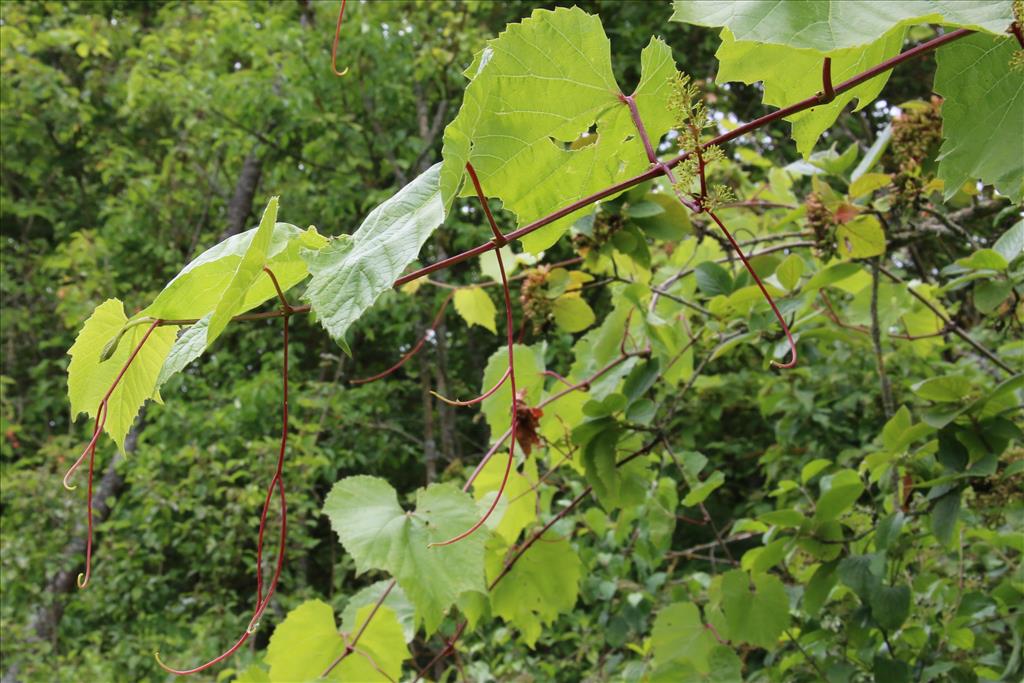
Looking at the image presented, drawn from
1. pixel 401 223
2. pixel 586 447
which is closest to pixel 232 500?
pixel 586 447

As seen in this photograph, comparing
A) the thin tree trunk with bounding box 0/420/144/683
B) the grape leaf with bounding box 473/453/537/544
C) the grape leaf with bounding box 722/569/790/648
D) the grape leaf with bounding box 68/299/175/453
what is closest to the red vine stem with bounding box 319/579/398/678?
the grape leaf with bounding box 473/453/537/544

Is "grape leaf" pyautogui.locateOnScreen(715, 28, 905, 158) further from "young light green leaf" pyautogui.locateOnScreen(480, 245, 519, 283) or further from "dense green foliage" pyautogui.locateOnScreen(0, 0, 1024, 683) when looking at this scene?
"young light green leaf" pyautogui.locateOnScreen(480, 245, 519, 283)

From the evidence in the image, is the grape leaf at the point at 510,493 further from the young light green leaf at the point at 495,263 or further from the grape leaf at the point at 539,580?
the young light green leaf at the point at 495,263

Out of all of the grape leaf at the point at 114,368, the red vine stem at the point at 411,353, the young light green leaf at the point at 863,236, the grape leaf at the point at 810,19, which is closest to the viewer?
the grape leaf at the point at 810,19

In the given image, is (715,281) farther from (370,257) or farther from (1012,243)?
(370,257)

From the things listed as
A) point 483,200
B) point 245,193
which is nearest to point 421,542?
point 483,200

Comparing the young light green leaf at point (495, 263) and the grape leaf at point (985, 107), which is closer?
the grape leaf at point (985, 107)

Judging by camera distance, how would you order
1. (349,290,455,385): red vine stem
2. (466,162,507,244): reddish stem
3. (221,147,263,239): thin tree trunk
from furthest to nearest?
(221,147,263,239): thin tree trunk → (349,290,455,385): red vine stem → (466,162,507,244): reddish stem

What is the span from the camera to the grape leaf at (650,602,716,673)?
118cm

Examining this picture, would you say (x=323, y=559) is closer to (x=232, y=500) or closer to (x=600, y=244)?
(x=232, y=500)

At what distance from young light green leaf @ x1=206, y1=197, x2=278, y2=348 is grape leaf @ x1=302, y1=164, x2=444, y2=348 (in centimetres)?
3

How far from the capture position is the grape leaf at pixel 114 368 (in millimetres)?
552

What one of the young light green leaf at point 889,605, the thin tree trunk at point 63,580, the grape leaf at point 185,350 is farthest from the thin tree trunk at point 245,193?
the grape leaf at point 185,350

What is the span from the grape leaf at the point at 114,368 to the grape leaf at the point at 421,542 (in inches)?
13.4
